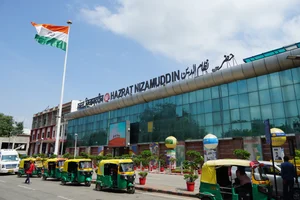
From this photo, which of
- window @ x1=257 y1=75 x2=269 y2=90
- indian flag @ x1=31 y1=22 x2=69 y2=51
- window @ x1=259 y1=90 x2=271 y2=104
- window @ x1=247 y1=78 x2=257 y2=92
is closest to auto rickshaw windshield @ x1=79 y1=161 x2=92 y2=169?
indian flag @ x1=31 y1=22 x2=69 y2=51

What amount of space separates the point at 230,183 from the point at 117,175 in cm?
762

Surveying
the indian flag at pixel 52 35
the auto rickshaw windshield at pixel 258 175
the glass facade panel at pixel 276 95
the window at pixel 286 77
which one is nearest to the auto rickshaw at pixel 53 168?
the indian flag at pixel 52 35

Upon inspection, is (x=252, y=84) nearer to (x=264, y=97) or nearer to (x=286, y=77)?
(x=264, y=97)

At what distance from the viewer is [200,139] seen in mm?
34250

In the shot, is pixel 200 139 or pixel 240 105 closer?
pixel 240 105

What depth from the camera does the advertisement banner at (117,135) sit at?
44753 millimetres

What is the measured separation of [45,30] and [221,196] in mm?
30140

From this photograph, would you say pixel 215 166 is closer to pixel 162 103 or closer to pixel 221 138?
pixel 221 138

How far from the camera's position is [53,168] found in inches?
867

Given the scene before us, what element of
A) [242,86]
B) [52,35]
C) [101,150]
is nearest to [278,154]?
[242,86]

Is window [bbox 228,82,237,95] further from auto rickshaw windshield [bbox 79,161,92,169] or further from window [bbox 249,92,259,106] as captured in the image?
auto rickshaw windshield [bbox 79,161,92,169]

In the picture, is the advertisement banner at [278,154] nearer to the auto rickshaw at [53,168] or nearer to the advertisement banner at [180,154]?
the advertisement banner at [180,154]

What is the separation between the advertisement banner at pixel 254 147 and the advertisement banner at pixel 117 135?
23.0 metres

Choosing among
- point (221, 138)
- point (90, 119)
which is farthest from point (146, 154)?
point (90, 119)
